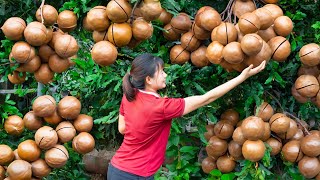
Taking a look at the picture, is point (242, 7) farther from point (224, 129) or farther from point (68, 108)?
point (68, 108)

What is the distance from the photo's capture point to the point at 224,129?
2.85 metres

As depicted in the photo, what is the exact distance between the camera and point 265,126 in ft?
8.58

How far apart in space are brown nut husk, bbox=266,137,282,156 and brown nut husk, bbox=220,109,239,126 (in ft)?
0.97

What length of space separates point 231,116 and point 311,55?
2.35 feet

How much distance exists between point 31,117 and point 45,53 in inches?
16.9

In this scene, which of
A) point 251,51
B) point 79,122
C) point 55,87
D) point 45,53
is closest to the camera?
point 251,51

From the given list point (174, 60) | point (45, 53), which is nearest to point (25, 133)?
point (45, 53)

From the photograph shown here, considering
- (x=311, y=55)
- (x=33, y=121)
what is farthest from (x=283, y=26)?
(x=33, y=121)

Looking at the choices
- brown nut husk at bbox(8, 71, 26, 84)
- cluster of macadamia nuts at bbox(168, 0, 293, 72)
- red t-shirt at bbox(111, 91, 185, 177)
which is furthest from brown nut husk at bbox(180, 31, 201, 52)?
brown nut husk at bbox(8, 71, 26, 84)

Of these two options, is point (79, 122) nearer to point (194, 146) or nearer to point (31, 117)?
point (31, 117)

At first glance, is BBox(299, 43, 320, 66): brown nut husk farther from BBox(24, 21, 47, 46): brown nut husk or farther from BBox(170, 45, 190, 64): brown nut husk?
BBox(24, 21, 47, 46): brown nut husk

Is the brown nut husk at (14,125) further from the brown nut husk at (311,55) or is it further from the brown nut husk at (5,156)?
the brown nut husk at (311,55)

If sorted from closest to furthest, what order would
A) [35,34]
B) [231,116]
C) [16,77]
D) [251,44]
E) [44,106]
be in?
[251,44] → [35,34] → [44,106] → [16,77] → [231,116]

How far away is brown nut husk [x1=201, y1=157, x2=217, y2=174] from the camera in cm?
304
